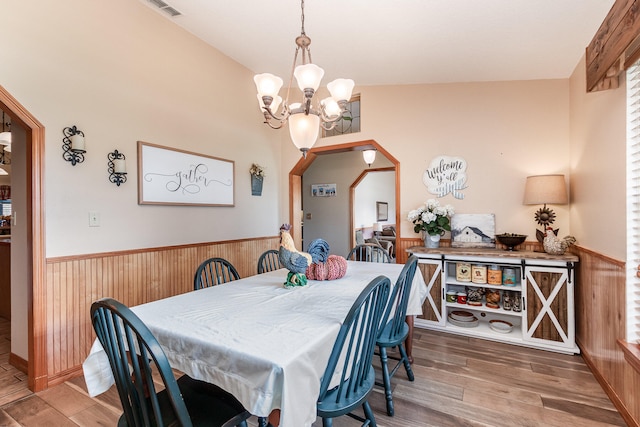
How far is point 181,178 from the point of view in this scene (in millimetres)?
3092

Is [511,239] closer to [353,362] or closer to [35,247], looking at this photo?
[353,362]

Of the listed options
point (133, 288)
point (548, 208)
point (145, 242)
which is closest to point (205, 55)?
point (145, 242)

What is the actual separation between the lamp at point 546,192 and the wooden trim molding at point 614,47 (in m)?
0.93

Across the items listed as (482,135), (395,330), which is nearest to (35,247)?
(395,330)

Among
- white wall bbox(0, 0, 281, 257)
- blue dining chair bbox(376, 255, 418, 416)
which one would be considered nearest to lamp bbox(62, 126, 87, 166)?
white wall bbox(0, 0, 281, 257)

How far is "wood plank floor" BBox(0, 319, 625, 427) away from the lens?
182 cm

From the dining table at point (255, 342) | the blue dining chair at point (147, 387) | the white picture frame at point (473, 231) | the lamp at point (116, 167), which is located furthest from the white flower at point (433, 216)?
the lamp at point (116, 167)

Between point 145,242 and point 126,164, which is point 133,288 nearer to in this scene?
point 145,242

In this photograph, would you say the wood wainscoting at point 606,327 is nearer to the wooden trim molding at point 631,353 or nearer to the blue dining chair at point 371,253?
the wooden trim molding at point 631,353

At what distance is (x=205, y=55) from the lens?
10.9 feet

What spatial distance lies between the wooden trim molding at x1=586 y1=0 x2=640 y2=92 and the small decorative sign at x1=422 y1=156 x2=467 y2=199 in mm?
1363

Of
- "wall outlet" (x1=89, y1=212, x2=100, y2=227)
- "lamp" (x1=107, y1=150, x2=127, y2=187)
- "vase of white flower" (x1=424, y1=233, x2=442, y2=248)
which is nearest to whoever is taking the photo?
"wall outlet" (x1=89, y1=212, x2=100, y2=227)

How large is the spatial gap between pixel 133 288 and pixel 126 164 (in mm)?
1071

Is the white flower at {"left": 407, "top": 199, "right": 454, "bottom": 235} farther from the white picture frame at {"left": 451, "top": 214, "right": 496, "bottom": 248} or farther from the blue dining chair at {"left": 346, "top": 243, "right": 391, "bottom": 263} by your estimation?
the blue dining chair at {"left": 346, "top": 243, "right": 391, "bottom": 263}
